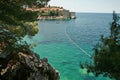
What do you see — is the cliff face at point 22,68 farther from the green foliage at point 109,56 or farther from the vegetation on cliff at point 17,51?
the green foliage at point 109,56

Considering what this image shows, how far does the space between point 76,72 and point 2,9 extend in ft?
65.8

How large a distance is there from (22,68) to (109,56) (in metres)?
8.03

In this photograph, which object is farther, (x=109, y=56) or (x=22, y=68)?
(x=22, y=68)

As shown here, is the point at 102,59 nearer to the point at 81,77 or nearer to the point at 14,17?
the point at 14,17

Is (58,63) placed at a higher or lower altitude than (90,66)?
lower

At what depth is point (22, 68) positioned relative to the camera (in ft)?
58.9

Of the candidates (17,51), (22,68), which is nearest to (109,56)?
(17,51)

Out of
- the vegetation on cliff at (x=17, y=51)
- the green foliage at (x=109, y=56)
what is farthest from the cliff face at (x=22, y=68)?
the green foliage at (x=109, y=56)

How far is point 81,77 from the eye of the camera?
2916cm

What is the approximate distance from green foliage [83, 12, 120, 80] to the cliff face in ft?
20.1

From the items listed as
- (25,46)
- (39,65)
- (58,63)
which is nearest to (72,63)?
(58,63)

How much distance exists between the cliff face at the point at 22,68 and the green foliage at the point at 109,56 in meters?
6.11

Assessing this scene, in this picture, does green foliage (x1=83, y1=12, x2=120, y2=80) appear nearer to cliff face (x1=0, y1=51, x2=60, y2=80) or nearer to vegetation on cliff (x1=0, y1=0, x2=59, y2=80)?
vegetation on cliff (x1=0, y1=0, x2=59, y2=80)

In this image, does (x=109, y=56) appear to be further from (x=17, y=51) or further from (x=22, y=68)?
(x=22, y=68)
